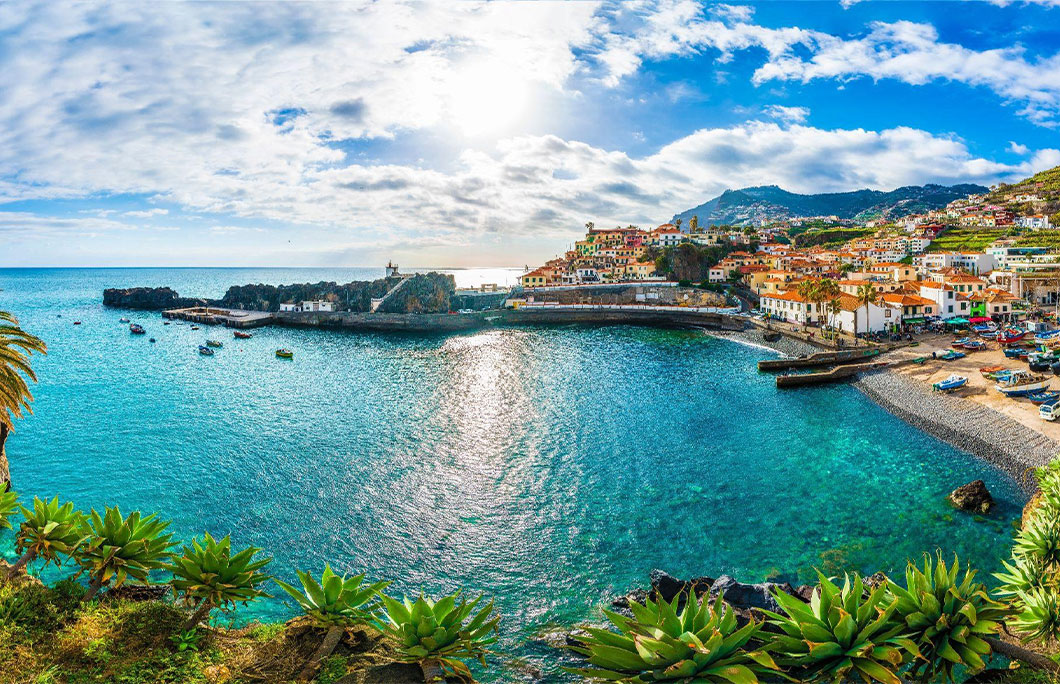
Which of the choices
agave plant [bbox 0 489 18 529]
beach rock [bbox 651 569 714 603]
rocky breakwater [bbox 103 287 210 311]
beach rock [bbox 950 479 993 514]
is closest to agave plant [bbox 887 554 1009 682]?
beach rock [bbox 651 569 714 603]

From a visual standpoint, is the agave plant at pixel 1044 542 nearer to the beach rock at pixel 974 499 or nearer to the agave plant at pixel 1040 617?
the agave plant at pixel 1040 617

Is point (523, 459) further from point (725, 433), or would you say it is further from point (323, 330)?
point (323, 330)

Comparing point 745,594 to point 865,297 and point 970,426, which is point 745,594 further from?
point 865,297

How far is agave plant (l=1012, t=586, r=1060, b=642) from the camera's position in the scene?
895 cm

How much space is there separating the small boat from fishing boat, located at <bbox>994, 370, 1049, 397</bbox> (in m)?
0.28

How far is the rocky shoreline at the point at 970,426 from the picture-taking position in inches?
1156

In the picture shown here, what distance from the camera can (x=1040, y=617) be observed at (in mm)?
9031

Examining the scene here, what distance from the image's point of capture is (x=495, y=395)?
160 feet

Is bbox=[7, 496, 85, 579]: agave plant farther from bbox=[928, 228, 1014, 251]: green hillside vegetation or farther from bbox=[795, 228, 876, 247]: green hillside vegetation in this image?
bbox=[795, 228, 876, 247]: green hillside vegetation

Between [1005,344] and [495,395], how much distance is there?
5238cm

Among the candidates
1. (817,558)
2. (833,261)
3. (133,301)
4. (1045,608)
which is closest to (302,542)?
(817,558)

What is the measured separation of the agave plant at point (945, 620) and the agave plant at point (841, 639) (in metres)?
0.33


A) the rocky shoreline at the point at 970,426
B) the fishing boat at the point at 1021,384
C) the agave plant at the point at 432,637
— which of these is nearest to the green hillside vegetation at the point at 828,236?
the fishing boat at the point at 1021,384

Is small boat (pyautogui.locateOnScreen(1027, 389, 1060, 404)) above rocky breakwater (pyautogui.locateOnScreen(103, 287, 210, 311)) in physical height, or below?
below
